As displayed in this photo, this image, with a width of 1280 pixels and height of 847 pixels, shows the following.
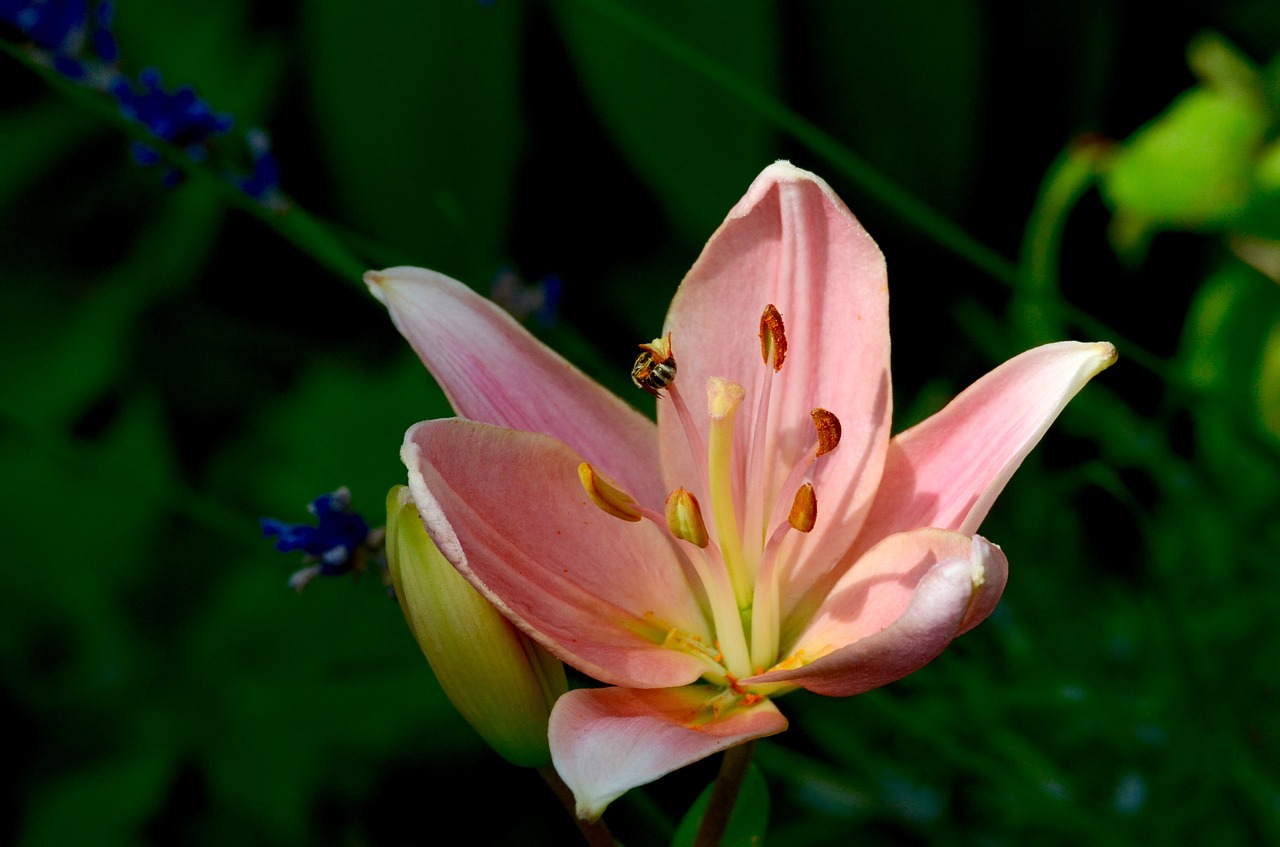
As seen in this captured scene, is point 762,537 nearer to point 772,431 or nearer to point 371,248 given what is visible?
point 772,431

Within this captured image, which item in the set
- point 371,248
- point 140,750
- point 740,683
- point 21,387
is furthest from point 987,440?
point 21,387

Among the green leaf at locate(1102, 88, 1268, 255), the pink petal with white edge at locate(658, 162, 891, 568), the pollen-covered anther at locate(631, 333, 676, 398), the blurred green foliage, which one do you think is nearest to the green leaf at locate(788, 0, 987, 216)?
the blurred green foliage

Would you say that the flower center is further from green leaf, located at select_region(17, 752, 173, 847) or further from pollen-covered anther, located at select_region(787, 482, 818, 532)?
green leaf, located at select_region(17, 752, 173, 847)

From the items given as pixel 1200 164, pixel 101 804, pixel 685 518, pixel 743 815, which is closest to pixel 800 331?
pixel 685 518

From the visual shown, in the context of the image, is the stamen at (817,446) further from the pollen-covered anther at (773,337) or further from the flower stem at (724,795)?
the flower stem at (724,795)

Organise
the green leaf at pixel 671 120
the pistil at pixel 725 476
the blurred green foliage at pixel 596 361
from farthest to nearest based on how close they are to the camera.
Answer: the green leaf at pixel 671 120
the blurred green foliage at pixel 596 361
the pistil at pixel 725 476

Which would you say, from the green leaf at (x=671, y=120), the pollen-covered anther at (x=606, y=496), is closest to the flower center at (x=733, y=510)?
the pollen-covered anther at (x=606, y=496)

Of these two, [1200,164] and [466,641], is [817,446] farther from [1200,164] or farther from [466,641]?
[1200,164]
